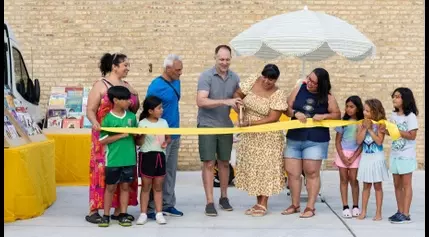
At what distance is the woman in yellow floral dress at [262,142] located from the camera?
7.42 meters

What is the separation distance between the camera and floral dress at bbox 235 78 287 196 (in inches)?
293

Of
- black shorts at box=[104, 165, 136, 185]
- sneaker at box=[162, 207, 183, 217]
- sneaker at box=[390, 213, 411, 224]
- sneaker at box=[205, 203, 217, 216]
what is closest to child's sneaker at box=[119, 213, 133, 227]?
black shorts at box=[104, 165, 136, 185]

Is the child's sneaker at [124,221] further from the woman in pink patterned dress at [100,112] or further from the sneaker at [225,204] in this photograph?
the sneaker at [225,204]

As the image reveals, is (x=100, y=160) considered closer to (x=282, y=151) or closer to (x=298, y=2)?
(x=282, y=151)

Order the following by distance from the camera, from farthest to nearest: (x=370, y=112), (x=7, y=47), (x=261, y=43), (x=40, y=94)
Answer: (x=40, y=94)
(x=7, y=47)
(x=261, y=43)
(x=370, y=112)

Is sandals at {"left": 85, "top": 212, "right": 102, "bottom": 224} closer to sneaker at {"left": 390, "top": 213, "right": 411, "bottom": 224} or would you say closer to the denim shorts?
the denim shorts

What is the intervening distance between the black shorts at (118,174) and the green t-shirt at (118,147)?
0.05m

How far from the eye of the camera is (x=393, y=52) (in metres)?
12.5

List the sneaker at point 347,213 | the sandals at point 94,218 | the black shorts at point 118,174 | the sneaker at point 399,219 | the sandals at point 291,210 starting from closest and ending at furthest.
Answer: the black shorts at point 118,174 < the sandals at point 94,218 < the sneaker at point 399,219 < the sneaker at point 347,213 < the sandals at point 291,210

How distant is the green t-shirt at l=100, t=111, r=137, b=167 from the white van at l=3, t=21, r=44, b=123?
4366mm

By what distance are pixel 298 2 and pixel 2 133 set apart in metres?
6.86

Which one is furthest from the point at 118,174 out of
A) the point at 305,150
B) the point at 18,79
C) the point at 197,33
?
the point at 197,33

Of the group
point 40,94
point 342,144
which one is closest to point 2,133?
point 342,144

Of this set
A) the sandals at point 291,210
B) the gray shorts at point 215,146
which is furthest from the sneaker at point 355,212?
the gray shorts at point 215,146
